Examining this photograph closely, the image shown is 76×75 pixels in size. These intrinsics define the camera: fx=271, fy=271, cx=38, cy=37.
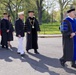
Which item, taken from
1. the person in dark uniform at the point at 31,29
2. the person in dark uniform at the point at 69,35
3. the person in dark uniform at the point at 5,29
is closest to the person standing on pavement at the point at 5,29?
the person in dark uniform at the point at 5,29

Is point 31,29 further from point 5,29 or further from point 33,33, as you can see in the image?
point 5,29

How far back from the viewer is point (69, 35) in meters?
7.86

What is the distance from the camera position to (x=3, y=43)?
1353 centimetres

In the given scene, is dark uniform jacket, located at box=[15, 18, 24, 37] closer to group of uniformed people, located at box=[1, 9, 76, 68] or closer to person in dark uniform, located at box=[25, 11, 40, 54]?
group of uniformed people, located at box=[1, 9, 76, 68]

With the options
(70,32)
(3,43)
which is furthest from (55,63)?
(3,43)

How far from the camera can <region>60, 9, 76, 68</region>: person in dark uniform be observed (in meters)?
7.84

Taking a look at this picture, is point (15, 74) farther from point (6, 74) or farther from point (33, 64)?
point (33, 64)

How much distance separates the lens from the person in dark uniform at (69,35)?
7.84m

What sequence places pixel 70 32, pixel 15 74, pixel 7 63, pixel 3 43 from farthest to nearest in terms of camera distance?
1. pixel 3 43
2. pixel 7 63
3. pixel 70 32
4. pixel 15 74

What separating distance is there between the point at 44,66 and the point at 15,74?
146cm

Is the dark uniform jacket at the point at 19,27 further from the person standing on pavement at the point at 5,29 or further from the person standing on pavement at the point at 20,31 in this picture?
the person standing on pavement at the point at 5,29

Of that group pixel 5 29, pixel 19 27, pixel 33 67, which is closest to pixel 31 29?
pixel 19 27

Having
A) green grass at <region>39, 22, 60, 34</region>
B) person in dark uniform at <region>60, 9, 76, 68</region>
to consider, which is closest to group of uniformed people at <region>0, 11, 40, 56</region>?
person in dark uniform at <region>60, 9, 76, 68</region>

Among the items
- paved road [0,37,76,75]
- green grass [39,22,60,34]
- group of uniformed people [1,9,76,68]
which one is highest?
group of uniformed people [1,9,76,68]
